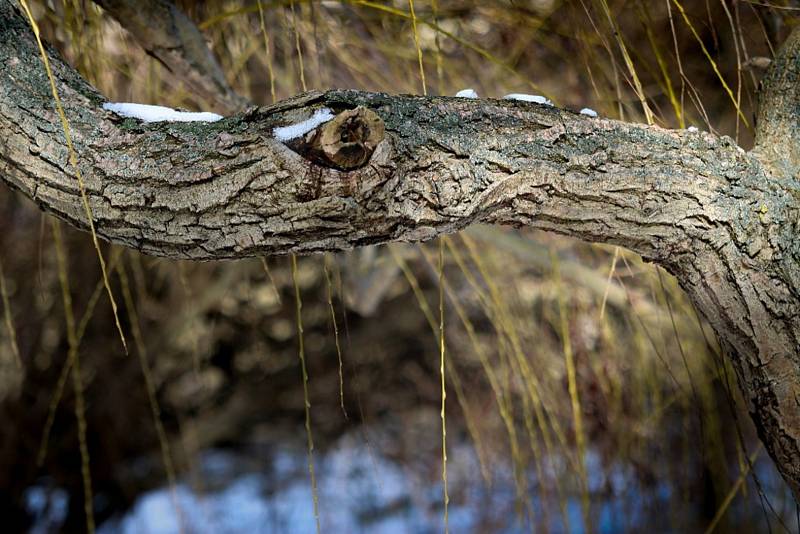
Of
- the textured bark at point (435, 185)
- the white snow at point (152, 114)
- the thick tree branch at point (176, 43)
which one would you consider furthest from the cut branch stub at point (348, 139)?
the thick tree branch at point (176, 43)

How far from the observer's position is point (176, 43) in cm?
119

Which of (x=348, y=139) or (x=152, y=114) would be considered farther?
(x=152, y=114)

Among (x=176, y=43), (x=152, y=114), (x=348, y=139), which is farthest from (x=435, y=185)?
(x=176, y=43)

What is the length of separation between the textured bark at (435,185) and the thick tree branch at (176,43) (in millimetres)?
320

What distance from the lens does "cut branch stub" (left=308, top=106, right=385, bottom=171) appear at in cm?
69

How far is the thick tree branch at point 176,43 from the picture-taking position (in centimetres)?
113

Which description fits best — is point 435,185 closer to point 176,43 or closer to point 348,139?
point 348,139

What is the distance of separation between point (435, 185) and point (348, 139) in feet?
0.34

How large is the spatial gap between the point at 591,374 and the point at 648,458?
0.28 metres

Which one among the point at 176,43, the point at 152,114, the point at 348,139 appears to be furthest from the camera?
the point at 176,43

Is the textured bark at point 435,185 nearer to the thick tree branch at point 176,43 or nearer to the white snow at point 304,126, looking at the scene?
the white snow at point 304,126

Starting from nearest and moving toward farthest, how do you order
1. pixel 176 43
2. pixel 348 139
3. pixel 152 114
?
pixel 348 139
pixel 152 114
pixel 176 43

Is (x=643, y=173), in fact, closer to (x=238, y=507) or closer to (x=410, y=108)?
(x=410, y=108)

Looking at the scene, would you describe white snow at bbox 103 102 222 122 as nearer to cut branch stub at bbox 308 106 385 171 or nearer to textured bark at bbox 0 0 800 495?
textured bark at bbox 0 0 800 495
